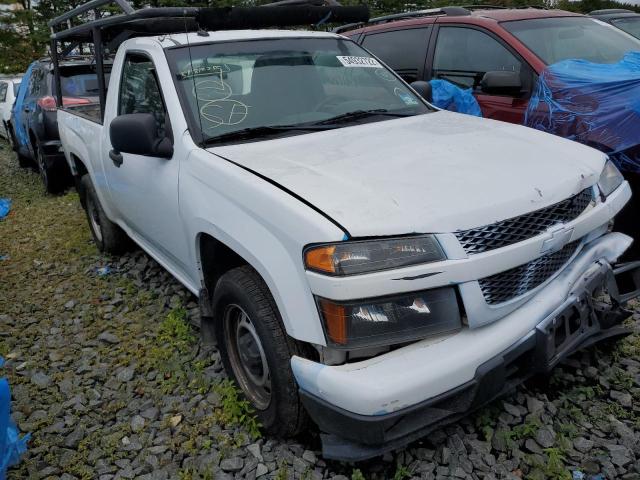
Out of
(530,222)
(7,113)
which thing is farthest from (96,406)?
(7,113)

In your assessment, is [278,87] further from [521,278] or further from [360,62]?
[521,278]

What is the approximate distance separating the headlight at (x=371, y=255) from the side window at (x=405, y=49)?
3865 mm

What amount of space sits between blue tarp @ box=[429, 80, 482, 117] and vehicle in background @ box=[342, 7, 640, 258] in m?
0.10

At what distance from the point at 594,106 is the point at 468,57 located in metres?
1.51

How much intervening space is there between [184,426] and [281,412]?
66cm

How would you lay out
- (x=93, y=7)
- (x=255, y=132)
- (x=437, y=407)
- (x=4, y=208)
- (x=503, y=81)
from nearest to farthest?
(x=437, y=407) → (x=255, y=132) → (x=93, y=7) → (x=503, y=81) → (x=4, y=208)

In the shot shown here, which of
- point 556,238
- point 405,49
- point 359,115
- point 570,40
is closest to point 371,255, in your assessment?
point 556,238

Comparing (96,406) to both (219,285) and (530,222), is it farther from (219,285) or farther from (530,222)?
(530,222)

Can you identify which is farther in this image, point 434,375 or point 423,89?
point 423,89

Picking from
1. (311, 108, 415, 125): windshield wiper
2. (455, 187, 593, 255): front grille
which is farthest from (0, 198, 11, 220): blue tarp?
(455, 187, 593, 255): front grille

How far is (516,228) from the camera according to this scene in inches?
83.2

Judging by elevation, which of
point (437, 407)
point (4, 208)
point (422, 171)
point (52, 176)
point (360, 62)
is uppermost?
point (360, 62)

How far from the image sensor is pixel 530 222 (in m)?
2.16

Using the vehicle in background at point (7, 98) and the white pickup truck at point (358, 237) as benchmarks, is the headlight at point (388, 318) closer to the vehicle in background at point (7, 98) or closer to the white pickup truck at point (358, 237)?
the white pickup truck at point (358, 237)
